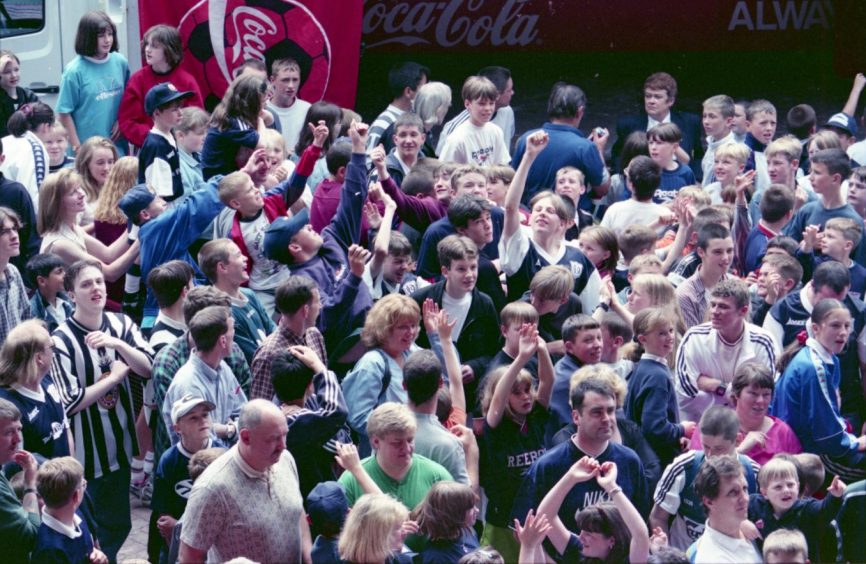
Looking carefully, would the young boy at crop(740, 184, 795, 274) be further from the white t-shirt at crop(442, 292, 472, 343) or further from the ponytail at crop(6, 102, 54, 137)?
the ponytail at crop(6, 102, 54, 137)

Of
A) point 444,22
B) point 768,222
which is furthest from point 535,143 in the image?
point 444,22

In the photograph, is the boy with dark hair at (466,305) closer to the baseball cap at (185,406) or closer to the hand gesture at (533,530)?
the baseball cap at (185,406)

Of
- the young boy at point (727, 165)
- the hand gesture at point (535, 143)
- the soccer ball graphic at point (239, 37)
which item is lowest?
the young boy at point (727, 165)

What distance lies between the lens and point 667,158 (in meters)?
9.74

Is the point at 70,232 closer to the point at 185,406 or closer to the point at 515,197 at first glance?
the point at 185,406

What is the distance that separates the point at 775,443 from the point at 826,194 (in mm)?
2722

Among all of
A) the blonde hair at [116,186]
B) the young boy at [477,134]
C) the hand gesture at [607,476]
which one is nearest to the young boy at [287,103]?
the young boy at [477,134]

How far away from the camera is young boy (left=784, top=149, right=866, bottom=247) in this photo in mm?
8898

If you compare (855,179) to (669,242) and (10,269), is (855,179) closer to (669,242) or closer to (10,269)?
(669,242)

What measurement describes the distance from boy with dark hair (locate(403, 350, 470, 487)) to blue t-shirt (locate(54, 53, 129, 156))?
5150 mm

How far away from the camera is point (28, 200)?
8406 mm

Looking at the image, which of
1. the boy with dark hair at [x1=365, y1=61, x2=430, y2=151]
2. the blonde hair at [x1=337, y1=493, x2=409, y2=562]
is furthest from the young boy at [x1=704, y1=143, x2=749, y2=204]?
the blonde hair at [x1=337, y1=493, x2=409, y2=562]

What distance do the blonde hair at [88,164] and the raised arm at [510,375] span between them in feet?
10.7

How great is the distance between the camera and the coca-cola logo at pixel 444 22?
15.2 metres
